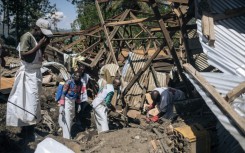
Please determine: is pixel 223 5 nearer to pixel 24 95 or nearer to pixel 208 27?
pixel 208 27

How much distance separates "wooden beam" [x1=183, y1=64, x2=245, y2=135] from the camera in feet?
10.2

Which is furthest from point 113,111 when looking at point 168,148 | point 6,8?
point 6,8

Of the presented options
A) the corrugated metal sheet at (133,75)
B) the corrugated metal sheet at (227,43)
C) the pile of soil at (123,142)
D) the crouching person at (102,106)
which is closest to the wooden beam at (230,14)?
the corrugated metal sheet at (227,43)

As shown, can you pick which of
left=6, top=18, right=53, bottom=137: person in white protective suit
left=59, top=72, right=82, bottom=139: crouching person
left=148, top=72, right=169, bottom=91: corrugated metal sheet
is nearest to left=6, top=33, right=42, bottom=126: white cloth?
left=6, top=18, right=53, bottom=137: person in white protective suit

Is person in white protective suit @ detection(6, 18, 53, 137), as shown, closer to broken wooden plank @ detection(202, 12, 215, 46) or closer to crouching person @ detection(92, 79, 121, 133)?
crouching person @ detection(92, 79, 121, 133)

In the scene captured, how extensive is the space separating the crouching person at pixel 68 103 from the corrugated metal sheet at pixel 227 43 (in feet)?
10.7

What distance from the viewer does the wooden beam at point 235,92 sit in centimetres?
360

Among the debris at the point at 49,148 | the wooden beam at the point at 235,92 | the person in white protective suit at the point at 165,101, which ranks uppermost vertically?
the wooden beam at the point at 235,92

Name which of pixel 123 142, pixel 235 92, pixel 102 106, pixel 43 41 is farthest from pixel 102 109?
pixel 235 92

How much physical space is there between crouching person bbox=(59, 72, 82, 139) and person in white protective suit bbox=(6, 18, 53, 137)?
46.1 inches

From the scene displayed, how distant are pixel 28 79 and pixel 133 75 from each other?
4764 mm

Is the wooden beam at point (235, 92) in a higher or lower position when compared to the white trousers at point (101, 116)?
higher

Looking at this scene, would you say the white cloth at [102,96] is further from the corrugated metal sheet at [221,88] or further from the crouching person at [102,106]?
the corrugated metal sheet at [221,88]

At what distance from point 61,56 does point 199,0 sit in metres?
7.03
